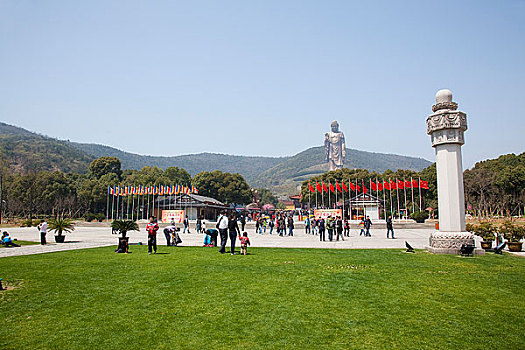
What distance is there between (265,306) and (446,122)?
11210 millimetres

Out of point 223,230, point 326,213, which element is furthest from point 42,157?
point 223,230

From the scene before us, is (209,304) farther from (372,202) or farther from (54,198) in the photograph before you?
(54,198)

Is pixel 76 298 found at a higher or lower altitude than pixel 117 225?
lower

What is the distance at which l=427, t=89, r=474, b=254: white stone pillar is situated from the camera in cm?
1382

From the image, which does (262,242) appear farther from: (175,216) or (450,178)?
(175,216)

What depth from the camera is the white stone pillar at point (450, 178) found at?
13.8 m

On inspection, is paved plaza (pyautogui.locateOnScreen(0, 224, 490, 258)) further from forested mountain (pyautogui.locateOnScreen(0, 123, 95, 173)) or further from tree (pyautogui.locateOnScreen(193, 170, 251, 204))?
forested mountain (pyautogui.locateOnScreen(0, 123, 95, 173))

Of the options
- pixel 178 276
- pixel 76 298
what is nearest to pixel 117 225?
pixel 178 276

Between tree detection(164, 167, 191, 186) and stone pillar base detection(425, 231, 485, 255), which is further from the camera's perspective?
tree detection(164, 167, 191, 186)

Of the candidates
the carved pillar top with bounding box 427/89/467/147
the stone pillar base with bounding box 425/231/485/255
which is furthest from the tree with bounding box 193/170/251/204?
the stone pillar base with bounding box 425/231/485/255

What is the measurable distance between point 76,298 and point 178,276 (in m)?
2.69

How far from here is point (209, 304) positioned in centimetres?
686

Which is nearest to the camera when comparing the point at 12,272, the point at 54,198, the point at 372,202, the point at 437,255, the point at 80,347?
Result: the point at 80,347

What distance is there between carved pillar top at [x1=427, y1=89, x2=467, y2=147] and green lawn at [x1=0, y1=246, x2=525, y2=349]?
5096mm
